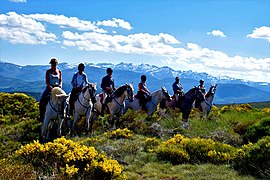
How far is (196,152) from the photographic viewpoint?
10.7m

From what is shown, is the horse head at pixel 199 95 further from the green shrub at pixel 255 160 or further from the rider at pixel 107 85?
the green shrub at pixel 255 160

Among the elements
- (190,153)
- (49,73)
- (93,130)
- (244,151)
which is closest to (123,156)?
(190,153)

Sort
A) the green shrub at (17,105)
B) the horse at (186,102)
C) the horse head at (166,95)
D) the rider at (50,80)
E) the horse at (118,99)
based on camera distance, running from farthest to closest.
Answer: the green shrub at (17,105), the horse head at (166,95), the horse at (186,102), the horse at (118,99), the rider at (50,80)

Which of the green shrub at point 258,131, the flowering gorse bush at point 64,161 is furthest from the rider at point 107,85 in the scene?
the flowering gorse bush at point 64,161

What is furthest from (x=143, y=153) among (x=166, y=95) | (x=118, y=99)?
(x=166, y=95)

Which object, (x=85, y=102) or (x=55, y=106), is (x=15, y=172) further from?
(x=85, y=102)

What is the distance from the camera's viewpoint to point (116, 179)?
279 inches

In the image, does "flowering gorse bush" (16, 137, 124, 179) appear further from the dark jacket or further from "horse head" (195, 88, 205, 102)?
"horse head" (195, 88, 205, 102)

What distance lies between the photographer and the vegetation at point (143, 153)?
688 cm

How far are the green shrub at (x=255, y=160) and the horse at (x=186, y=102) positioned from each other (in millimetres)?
8881

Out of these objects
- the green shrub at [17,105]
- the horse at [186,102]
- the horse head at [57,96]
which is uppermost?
the horse head at [57,96]

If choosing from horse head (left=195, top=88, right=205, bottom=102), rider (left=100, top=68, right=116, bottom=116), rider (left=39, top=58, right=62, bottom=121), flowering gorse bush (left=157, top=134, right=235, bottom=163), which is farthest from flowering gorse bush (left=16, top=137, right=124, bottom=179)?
horse head (left=195, top=88, right=205, bottom=102)

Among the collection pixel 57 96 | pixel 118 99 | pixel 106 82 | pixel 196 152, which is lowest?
pixel 196 152

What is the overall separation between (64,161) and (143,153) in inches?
179
